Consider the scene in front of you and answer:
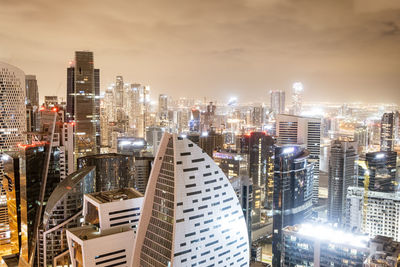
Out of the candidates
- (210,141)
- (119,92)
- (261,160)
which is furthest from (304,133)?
(119,92)

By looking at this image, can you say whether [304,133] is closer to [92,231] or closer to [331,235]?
[331,235]

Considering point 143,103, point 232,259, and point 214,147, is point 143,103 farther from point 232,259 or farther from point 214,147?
point 232,259

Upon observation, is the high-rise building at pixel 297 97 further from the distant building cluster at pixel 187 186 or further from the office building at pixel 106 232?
the office building at pixel 106 232

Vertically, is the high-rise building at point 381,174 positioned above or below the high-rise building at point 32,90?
below

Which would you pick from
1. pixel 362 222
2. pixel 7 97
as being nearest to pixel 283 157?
pixel 362 222

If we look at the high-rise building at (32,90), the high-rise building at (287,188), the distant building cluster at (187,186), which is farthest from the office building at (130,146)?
the high-rise building at (287,188)

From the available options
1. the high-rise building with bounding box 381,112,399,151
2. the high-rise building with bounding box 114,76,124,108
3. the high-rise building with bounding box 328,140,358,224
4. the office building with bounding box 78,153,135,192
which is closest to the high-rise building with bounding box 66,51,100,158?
the office building with bounding box 78,153,135,192
